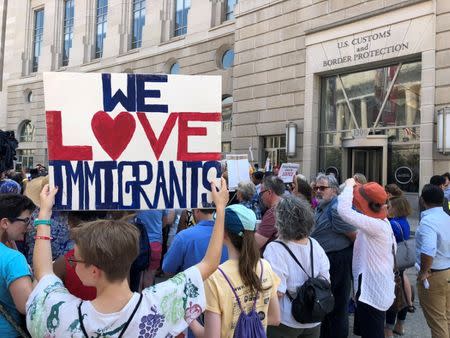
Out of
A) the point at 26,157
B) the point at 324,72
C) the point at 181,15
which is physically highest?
the point at 181,15

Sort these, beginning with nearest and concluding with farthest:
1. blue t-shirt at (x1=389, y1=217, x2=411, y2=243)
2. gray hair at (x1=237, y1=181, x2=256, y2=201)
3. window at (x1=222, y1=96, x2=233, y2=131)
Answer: blue t-shirt at (x1=389, y1=217, x2=411, y2=243)
gray hair at (x1=237, y1=181, x2=256, y2=201)
window at (x1=222, y1=96, x2=233, y2=131)

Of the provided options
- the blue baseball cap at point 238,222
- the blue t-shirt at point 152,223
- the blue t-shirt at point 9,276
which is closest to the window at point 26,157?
the blue t-shirt at point 152,223

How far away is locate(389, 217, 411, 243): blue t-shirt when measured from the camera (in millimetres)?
4908

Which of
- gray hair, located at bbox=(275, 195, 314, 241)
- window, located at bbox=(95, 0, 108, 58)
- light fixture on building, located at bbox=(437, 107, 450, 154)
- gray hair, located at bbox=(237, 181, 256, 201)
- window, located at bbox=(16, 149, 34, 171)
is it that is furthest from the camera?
window, located at bbox=(16, 149, 34, 171)

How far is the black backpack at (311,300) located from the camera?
3.09m

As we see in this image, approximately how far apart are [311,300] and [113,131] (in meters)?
1.72

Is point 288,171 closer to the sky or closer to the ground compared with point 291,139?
closer to the ground

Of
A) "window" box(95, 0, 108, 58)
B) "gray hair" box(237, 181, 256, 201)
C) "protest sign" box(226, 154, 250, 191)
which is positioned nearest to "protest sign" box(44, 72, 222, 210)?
"gray hair" box(237, 181, 256, 201)

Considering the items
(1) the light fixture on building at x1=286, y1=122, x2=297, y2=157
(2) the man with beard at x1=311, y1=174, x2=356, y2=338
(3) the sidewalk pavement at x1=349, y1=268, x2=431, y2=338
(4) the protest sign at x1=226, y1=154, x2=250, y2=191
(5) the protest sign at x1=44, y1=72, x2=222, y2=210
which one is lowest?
(3) the sidewalk pavement at x1=349, y1=268, x2=431, y2=338

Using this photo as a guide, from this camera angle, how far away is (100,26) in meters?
29.4

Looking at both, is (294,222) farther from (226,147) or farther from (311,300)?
(226,147)

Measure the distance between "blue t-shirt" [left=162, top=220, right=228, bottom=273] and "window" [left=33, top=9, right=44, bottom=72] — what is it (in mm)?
35595

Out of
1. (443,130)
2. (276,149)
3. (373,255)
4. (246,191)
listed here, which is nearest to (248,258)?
(373,255)

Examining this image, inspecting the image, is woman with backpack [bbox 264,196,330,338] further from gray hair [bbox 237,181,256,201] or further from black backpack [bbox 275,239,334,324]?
gray hair [bbox 237,181,256,201]
